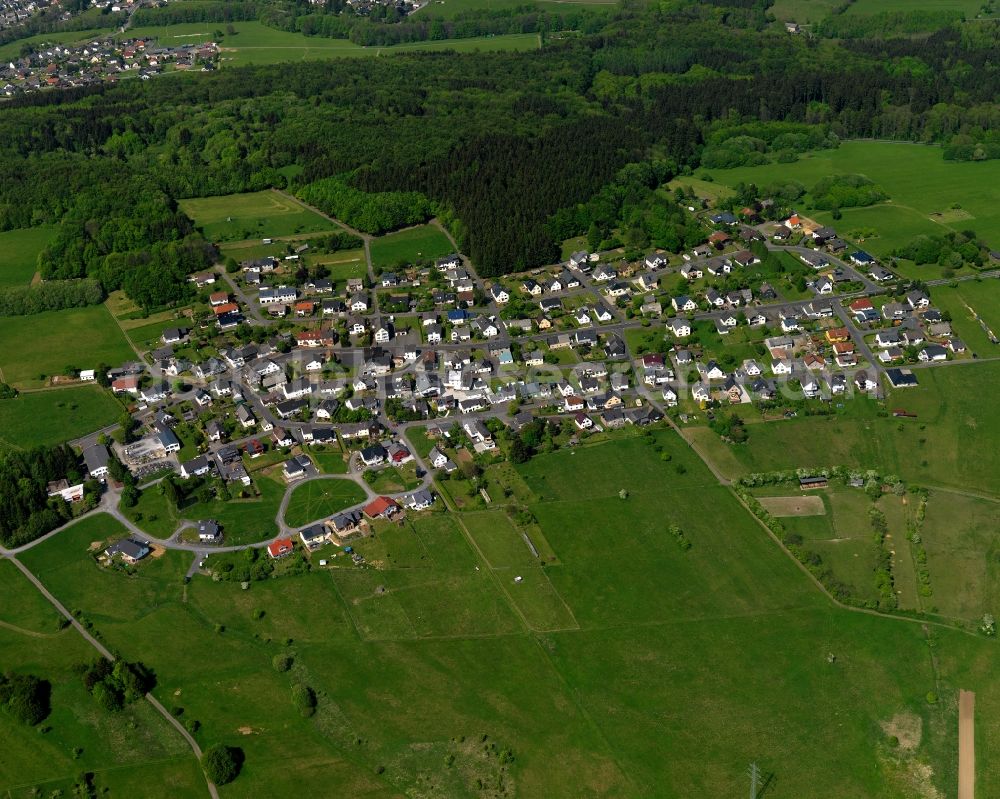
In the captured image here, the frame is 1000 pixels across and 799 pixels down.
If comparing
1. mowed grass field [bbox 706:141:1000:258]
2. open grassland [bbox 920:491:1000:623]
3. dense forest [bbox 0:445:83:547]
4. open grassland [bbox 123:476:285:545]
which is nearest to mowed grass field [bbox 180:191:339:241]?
dense forest [bbox 0:445:83:547]

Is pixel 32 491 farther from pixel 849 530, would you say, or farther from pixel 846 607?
pixel 849 530

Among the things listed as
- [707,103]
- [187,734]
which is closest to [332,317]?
[187,734]

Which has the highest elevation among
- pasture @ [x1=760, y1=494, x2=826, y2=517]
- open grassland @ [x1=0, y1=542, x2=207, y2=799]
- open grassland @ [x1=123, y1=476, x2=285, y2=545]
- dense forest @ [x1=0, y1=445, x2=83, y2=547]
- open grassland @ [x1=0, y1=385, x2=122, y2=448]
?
dense forest @ [x1=0, y1=445, x2=83, y2=547]

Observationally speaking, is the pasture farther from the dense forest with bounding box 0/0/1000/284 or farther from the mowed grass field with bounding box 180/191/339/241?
the mowed grass field with bounding box 180/191/339/241

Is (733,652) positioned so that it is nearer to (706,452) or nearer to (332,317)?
(706,452)

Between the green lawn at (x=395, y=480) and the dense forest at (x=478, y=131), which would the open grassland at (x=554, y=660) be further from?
the dense forest at (x=478, y=131)

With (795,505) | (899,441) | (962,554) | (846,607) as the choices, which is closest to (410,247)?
(795,505)
